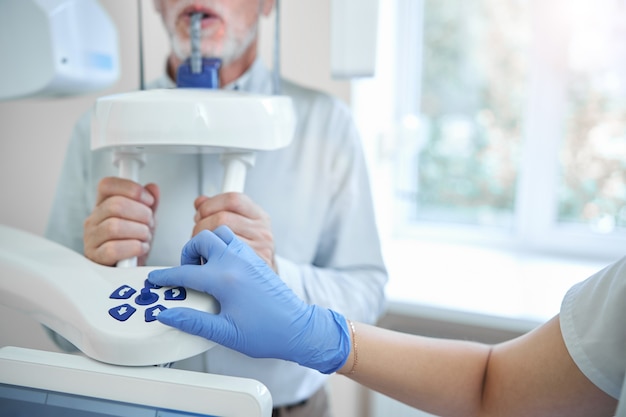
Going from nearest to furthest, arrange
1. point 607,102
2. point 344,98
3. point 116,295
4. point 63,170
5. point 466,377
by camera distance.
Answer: point 116,295 → point 466,377 → point 63,170 → point 344,98 → point 607,102

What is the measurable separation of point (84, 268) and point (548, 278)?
43.6 inches

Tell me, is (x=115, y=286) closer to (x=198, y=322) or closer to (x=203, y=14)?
(x=198, y=322)

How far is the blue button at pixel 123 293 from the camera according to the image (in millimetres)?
561

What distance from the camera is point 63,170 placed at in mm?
896

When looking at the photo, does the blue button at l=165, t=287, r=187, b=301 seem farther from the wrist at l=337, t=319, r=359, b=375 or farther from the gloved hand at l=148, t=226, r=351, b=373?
the wrist at l=337, t=319, r=359, b=375

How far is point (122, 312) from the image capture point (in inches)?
21.2

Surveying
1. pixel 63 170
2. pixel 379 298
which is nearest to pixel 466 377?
pixel 379 298

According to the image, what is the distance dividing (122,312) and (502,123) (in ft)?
4.66

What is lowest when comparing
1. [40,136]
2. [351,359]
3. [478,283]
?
[478,283]

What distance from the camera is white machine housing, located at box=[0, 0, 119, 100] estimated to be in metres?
0.69

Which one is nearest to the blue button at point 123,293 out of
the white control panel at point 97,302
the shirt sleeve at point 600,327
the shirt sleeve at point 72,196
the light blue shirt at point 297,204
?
the white control panel at point 97,302

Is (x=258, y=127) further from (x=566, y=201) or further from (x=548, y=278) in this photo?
(x=566, y=201)

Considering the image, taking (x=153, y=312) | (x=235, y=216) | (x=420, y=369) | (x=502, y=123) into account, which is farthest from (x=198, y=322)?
(x=502, y=123)

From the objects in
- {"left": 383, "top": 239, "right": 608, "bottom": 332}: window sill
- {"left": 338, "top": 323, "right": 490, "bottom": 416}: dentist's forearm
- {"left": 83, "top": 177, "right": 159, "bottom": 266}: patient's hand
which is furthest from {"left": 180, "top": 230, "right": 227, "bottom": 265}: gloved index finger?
{"left": 383, "top": 239, "right": 608, "bottom": 332}: window sill
